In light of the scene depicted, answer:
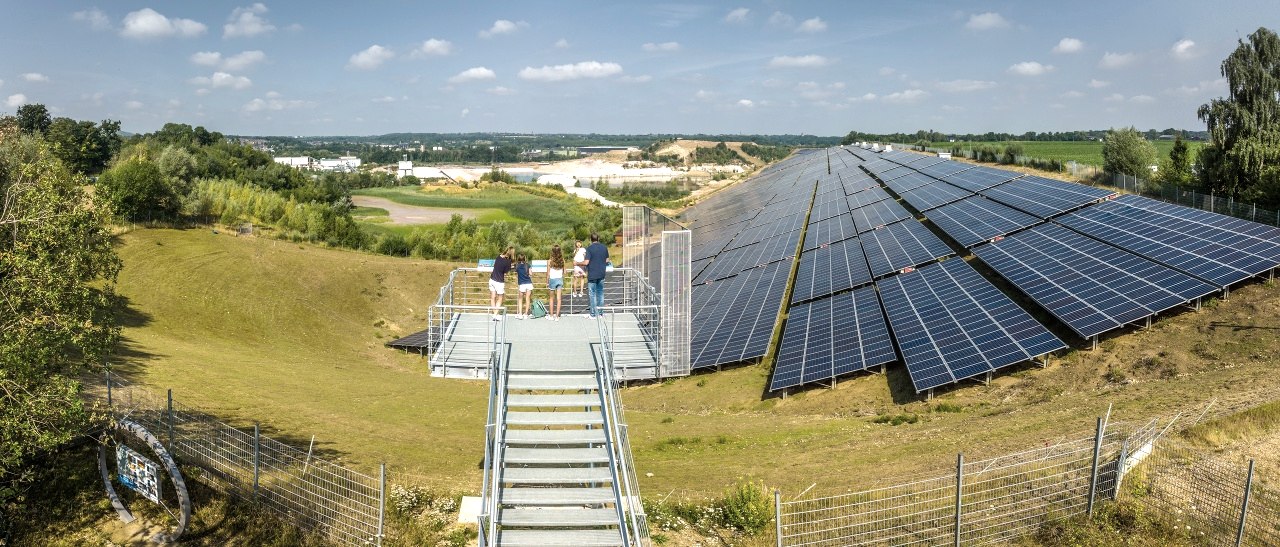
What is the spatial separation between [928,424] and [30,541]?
20.3 metres

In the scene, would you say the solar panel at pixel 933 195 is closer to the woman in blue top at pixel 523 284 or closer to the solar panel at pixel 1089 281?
the solar panel at pixel 1089 281

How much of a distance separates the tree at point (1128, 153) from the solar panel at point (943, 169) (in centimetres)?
1355

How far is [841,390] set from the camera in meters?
25.8

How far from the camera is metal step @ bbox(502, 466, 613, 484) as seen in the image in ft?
41.1

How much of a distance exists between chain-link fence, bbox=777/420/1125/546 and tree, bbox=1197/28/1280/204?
45.4 metres

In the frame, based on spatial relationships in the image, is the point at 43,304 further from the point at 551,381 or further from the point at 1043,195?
the point at 1043,195

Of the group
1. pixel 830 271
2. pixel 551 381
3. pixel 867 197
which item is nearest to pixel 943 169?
pixel 867 197

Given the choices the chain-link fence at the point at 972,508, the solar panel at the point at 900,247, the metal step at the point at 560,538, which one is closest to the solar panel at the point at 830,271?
the solar panel at the point at 900,247

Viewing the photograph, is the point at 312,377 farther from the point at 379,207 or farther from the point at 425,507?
the point at 379,207

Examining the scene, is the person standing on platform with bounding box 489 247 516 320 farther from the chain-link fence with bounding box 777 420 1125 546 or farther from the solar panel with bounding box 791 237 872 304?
the solar panel with bounding box 791 237 872 304

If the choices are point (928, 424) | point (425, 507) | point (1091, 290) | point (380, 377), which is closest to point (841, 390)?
point (928, 424)

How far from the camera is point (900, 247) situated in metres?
37.3

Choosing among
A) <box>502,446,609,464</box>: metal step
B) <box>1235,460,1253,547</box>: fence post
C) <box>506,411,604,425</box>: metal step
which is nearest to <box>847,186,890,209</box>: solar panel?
<box>1235,460,1253,547</box>: fence post

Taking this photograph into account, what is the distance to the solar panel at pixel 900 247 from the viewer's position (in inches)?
1339
